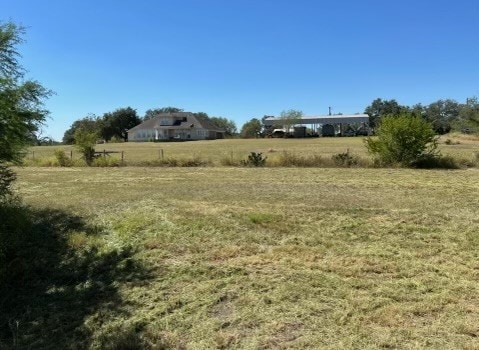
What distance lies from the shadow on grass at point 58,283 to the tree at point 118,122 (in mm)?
87305

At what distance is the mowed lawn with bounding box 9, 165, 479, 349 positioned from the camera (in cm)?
492

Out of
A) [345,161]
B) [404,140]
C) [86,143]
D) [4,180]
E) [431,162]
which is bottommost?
[431,162]

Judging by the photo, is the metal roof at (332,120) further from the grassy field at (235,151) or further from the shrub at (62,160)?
the shrub at (62,160)

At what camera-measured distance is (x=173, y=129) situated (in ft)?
273

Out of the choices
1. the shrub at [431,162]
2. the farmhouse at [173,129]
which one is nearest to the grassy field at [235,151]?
the shrub at [431,162]

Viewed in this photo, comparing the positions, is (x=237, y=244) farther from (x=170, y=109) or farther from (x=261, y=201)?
(x=170, y=109)

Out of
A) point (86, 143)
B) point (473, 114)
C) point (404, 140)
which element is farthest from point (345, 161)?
point (473, 114)

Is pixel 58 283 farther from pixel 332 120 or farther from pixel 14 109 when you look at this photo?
pixel 332 120

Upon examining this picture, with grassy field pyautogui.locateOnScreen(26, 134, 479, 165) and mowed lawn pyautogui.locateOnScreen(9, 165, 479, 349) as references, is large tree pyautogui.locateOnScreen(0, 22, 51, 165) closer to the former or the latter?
mowed lawn pyautogui.locateOnScreen(9, 165, 479, 349)

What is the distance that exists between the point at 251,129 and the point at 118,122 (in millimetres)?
27738

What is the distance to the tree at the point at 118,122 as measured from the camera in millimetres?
95438

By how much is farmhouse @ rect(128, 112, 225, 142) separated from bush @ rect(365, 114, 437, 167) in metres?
63.5

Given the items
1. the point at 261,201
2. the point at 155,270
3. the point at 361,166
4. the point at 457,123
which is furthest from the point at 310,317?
the point at 457,123

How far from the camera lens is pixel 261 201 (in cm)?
1137
